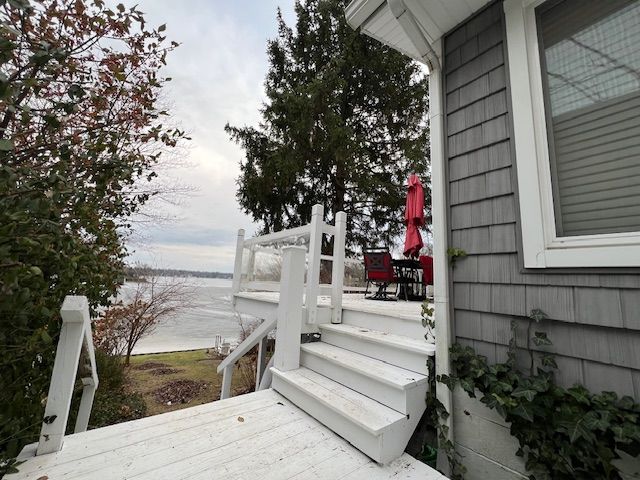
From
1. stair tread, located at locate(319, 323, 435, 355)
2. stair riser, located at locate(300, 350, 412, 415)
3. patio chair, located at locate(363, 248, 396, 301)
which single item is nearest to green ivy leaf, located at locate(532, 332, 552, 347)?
stair tread, located at locate(319, 323, 435, 355)

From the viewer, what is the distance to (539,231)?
176 cm

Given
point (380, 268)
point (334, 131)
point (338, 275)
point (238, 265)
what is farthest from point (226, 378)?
point (334, 131)

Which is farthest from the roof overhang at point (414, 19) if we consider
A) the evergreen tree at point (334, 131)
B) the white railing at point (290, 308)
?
the evergreen tree at point (334, 131)

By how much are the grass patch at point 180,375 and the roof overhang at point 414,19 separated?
593cm

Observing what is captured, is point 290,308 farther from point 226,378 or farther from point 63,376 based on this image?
point 226,378

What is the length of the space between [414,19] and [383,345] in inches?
104

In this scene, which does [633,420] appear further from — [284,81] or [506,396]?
[284,81]

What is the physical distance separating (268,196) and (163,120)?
13.8 ft

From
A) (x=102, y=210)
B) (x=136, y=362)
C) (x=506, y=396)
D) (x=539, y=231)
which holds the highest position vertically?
(x=102, y=210)

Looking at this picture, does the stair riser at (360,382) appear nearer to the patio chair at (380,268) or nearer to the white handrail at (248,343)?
the white handrail at (248,343)

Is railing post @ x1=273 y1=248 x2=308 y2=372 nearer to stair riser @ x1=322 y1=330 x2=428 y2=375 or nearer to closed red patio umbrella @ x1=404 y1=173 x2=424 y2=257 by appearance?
stair riser @ x1=322 y1=330 x2=428 y2=375

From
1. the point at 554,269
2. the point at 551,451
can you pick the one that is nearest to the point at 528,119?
the point at 554,269

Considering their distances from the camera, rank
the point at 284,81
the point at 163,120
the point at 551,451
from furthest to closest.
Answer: the point at 284,81
the point at 163,120
the point at 551,451

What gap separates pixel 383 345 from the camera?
8.11ft
